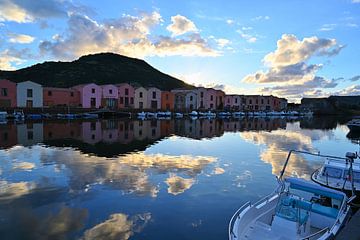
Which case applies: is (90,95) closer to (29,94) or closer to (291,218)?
(29,94)

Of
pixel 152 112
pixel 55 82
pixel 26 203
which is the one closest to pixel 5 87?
pixel 152 112

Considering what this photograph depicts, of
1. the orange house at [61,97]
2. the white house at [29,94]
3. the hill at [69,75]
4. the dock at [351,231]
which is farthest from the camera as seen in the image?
the hill at [69,75]

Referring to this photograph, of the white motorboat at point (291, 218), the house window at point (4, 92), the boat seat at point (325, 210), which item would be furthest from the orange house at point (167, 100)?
the boat seat at point (325, 210)

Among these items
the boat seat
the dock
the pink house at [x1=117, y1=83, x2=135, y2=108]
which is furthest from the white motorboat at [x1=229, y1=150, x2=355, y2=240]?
the pink house at [x1=117, y1=83, x2=135, y2=108]

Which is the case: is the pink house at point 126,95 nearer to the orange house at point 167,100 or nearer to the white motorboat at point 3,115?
the orange house at point 167,100

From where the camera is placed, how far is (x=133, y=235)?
9.65 metres

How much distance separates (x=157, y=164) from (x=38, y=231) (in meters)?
11.2

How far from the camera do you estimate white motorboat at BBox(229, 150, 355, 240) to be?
8.73 meters

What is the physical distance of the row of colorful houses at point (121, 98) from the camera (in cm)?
7506

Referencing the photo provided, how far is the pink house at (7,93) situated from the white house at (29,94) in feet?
3.40

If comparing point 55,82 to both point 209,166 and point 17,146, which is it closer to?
point 17,146

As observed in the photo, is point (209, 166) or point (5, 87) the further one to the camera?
point (5, 87)

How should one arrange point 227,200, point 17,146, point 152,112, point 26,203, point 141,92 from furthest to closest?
point 141,92
point 152,112
point 17,146
point 227,200
point 26,203

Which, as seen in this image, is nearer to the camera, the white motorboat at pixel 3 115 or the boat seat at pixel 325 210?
the boat seat at pixel 325 210
